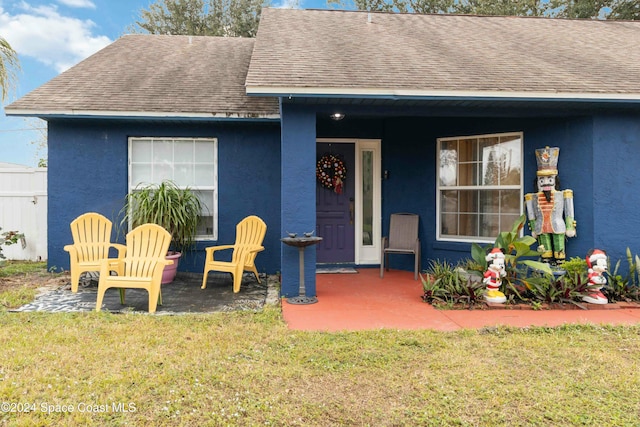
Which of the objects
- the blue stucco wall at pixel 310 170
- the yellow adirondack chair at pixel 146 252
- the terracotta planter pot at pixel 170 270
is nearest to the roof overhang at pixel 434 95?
the blue stucco wall at pixel 310 170

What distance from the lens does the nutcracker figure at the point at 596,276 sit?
4.73 metres

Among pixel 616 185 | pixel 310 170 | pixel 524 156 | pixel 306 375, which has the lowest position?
pixel 306 375

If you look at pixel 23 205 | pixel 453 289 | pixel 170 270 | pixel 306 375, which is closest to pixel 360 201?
pixel 453 289

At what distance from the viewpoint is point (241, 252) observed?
566cm

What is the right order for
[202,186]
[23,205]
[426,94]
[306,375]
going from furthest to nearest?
[23,205] < [202,186] < [426,94] < [306,375]

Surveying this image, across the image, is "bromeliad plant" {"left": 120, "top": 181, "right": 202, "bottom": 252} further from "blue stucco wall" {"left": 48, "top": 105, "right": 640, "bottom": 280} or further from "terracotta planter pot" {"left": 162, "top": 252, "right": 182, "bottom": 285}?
"blue stucco wall" {"left": 48, "top": 105, "right": 640, "bottom": 280}

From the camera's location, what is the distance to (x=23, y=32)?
47.6ft

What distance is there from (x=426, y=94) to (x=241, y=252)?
123 inches

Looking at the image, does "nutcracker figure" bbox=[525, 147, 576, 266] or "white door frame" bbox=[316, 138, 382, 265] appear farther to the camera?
"white door frame" bbox=[316, 138, 382, 265]

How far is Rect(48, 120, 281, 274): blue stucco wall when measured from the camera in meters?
6.42

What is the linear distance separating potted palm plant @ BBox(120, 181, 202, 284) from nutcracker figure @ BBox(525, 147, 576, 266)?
483 cm

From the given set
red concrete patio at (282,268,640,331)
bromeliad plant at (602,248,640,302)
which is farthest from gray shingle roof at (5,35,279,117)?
bromeliad plant at (602,248,640,302)

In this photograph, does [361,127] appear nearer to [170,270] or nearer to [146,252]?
[170,270]

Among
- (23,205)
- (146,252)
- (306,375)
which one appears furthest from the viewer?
(23,205)
